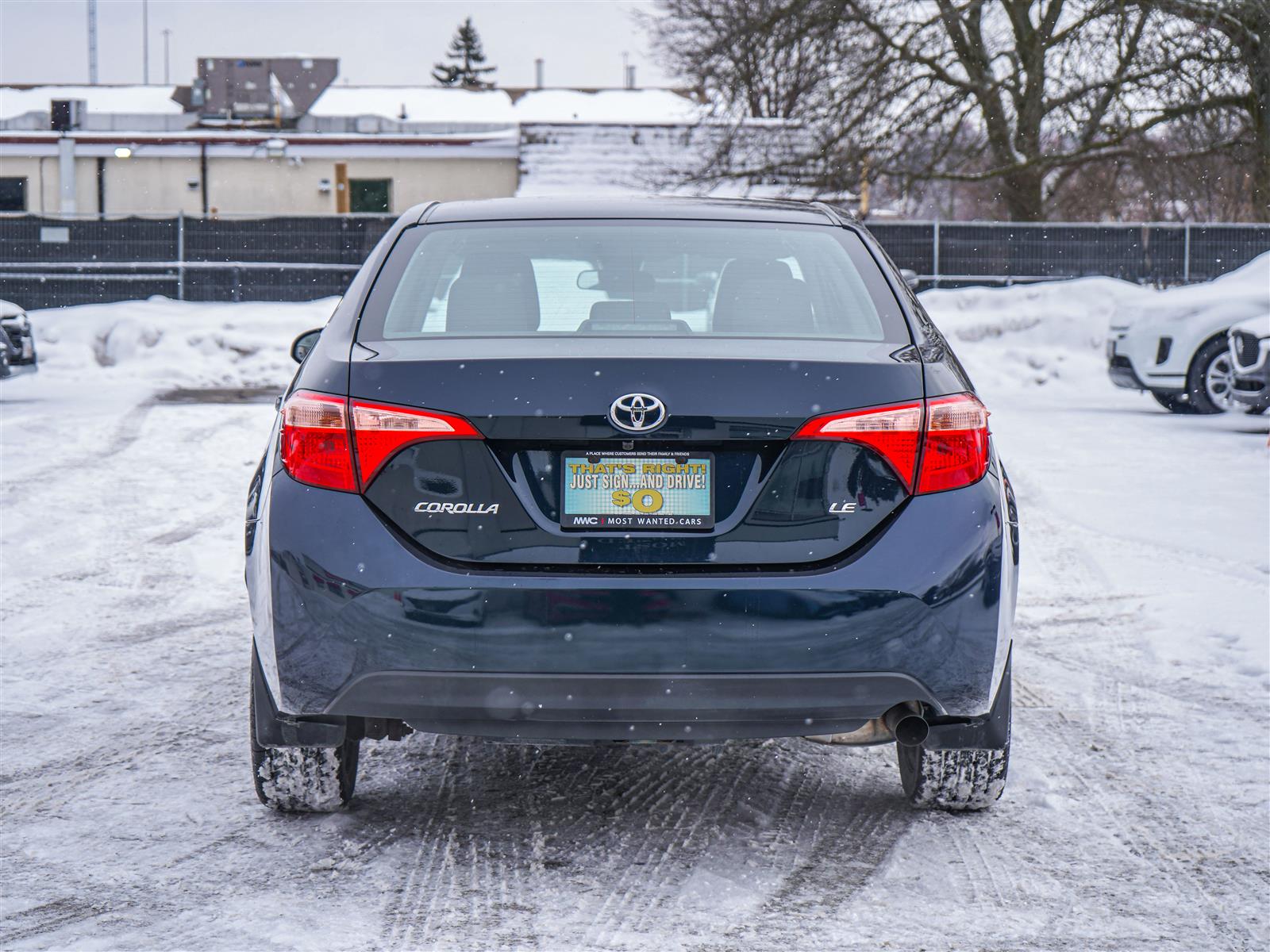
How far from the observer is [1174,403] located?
15016 millimetres

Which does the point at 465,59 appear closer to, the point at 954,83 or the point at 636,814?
the point at 954,83

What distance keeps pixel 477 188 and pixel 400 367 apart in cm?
3458

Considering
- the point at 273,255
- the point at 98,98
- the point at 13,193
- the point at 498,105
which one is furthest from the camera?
the point at 98,98

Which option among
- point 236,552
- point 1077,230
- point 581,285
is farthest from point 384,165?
point 581,285

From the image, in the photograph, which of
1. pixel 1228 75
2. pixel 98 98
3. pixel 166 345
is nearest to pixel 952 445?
pixel 166 345

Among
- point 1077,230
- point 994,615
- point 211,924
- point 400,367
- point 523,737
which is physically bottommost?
point 211,924

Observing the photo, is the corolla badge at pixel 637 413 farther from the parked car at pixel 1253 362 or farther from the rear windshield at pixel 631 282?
the parked car at pixel 1253 362

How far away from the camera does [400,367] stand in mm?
3242

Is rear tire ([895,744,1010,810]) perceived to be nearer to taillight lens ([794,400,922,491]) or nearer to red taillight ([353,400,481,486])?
taillight lens ([794,400,922,491])

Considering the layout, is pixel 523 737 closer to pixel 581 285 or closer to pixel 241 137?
pixel 581 285

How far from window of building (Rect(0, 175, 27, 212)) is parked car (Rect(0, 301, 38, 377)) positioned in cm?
2621

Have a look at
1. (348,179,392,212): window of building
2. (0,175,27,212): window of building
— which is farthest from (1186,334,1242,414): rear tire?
(0,175,27,212): window of building

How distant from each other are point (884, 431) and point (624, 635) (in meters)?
0.71

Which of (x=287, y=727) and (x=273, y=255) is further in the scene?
(x=273, y=255)
